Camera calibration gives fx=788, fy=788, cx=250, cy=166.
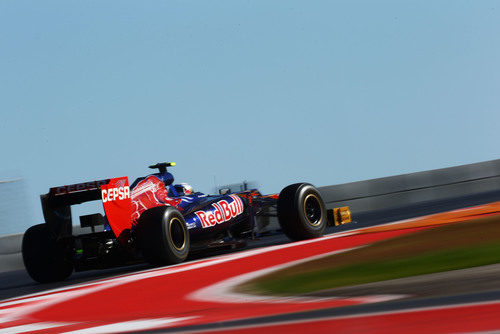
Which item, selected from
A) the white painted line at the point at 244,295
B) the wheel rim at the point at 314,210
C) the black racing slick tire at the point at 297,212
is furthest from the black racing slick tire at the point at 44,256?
the white painted line at the point at 244,295

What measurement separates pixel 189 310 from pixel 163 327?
732 millimetres

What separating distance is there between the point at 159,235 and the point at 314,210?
254 cm

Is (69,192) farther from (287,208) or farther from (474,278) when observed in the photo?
(474,278)

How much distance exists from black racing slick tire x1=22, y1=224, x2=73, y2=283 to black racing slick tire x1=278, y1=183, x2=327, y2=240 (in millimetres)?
2635

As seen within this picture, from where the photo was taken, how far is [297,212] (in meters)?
9.63

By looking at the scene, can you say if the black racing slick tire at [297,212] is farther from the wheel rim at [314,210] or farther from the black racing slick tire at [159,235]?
the black racing slick tire at [159,235]

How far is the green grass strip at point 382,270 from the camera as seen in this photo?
5.17 meters

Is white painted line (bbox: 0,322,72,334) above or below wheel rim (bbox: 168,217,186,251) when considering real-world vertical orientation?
below

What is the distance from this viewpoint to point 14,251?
44.7ft

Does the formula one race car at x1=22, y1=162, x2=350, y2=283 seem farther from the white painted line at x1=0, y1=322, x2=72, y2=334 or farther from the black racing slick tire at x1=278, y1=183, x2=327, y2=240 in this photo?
the white painted line at x1=0, y1=322, x2=72, y2=334

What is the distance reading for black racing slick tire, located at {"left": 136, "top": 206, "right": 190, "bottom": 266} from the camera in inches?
332

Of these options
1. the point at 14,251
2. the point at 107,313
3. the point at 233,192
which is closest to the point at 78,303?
the point at 107,313

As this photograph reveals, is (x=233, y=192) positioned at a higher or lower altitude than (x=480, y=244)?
higher

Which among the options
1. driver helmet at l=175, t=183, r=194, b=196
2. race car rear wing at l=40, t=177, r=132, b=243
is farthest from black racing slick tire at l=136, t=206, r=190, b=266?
driver helmet at l=175, t=183, r=194, b=196
